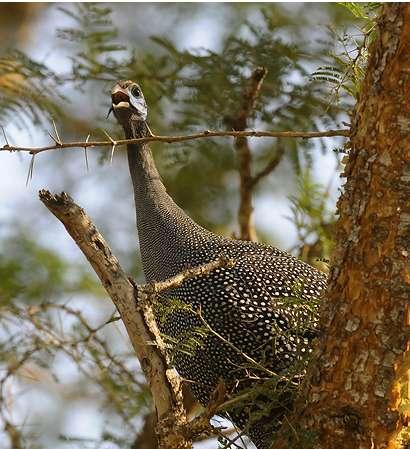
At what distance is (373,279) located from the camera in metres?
2.26

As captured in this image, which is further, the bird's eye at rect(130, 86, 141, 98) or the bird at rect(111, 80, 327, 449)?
the bird's eye at rect(130, 86, 141, 98)

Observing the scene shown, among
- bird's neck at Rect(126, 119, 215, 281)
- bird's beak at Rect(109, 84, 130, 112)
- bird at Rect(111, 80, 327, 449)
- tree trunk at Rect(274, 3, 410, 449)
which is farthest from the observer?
bird's beak at Rect(109, 84, 130, 112)

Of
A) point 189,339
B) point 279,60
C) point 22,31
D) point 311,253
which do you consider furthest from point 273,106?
point 189,339

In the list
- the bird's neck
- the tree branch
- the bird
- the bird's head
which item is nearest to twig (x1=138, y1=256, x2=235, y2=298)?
the bird

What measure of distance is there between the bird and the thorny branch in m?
0.18

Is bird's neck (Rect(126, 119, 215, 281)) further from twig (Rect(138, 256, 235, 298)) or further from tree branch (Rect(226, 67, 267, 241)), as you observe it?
twig (Rect(138, 256, 235, 298))

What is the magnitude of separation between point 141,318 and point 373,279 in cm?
53

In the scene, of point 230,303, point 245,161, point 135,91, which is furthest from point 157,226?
point 245,161

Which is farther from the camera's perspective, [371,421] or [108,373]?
[108,373]

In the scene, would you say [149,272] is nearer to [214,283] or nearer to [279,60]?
[214,283]

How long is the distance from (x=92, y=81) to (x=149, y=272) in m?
1.27

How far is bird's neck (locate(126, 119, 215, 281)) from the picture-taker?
10.7 feet

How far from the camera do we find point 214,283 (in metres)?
3.08

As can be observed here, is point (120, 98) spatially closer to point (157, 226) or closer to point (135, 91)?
point (135, 91)
